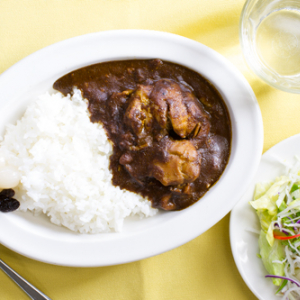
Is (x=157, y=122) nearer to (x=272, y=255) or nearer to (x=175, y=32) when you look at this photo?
(x=175, y=32)

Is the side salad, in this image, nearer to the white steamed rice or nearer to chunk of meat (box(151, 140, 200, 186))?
chunk of meat (box(151, 140, 200, 186))

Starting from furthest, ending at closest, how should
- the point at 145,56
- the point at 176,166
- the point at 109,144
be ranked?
the point at 109,144 < the point at 145,56 < the point at 176,166

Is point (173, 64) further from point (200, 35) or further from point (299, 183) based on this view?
point (299, 183)

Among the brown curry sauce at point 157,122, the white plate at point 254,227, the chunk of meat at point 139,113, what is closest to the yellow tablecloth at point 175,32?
the white plate at point 254,227

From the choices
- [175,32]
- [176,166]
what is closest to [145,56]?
[175,32]

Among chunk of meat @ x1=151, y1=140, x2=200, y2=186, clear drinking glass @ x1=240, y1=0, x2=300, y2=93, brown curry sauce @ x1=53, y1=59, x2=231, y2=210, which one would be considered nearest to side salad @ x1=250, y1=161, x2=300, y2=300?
brown curry sauce @ x1=53, y1=59, x2=231, y2=210

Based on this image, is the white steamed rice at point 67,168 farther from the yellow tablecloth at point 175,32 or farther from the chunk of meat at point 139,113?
the yellow tablecloth at point 175,32
